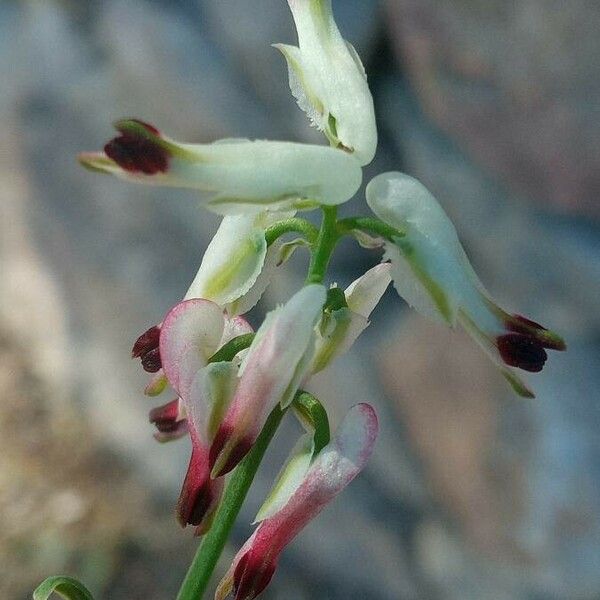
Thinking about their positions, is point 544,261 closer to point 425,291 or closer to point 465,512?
point 465,512

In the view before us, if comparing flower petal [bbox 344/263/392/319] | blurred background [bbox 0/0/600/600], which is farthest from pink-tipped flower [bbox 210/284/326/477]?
blurred background [bbox 0/0/600/600]

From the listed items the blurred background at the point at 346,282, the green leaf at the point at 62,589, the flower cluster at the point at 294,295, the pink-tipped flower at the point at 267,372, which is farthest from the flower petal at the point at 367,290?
the blurred background at the point at 346,282

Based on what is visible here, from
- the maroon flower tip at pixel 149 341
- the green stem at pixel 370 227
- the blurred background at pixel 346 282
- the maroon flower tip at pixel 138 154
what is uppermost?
the maroon flower tip at pixel 138 154

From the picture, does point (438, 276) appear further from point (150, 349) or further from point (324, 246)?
point (150, 349)

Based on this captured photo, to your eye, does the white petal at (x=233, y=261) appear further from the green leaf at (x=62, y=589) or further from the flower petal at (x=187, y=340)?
the green leaf at (x=62, y=589)

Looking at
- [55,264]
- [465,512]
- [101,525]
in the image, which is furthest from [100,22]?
[465,512]

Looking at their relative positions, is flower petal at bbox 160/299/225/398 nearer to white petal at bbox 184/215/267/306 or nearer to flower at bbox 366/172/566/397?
white petal at bbox 184/215/267/306
